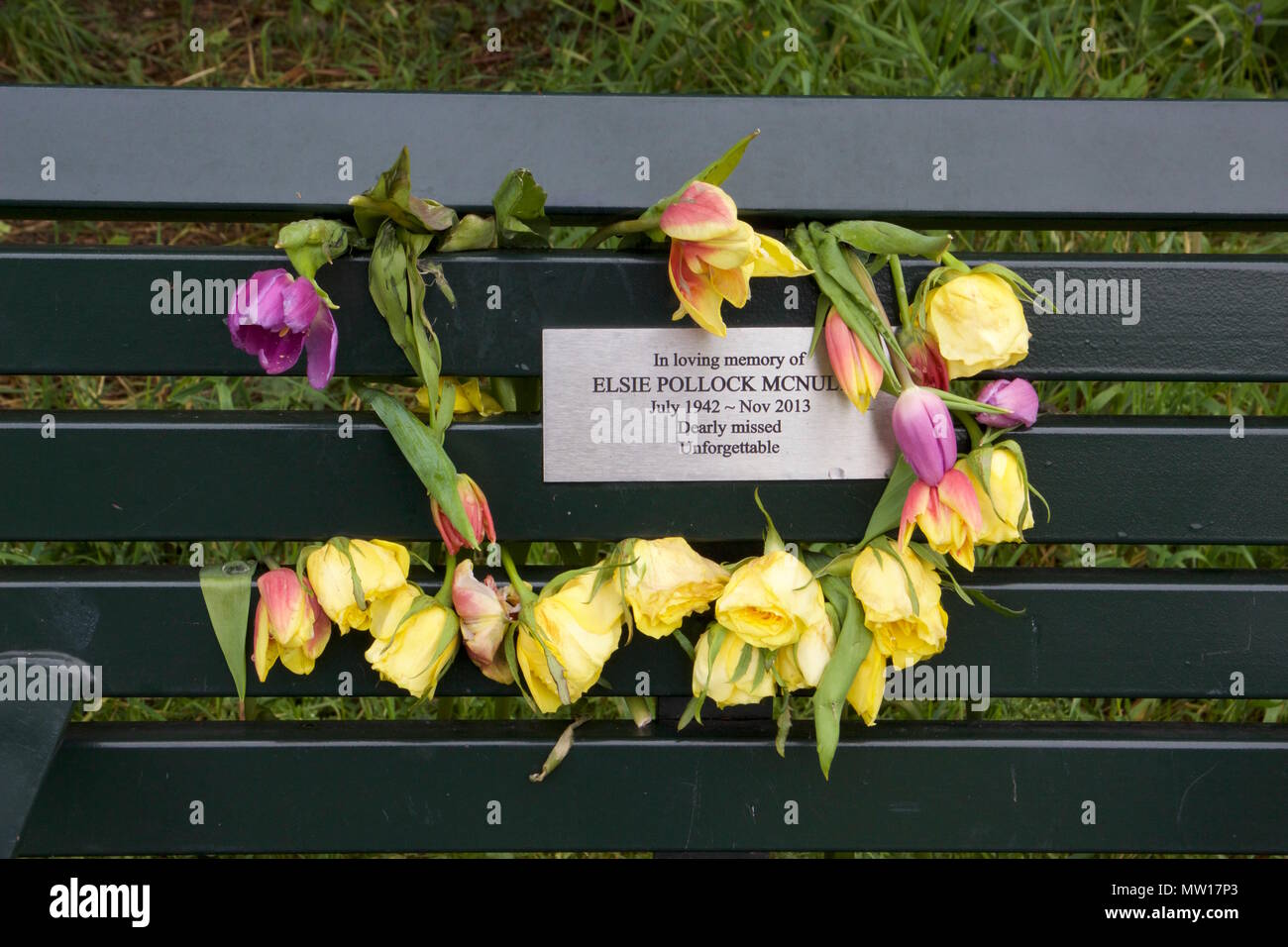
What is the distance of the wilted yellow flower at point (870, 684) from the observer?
4.21 feet

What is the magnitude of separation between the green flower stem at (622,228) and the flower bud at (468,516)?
307 millimetres

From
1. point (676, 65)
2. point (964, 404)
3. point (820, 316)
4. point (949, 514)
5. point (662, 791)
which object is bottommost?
point (662, 791)

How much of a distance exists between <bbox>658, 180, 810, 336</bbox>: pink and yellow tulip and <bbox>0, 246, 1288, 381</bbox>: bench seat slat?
8 cm

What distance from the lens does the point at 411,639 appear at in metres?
1.27

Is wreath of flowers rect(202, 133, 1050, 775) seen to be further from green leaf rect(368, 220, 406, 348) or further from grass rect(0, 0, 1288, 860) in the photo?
grass rect(0, 0, 1288, 860)

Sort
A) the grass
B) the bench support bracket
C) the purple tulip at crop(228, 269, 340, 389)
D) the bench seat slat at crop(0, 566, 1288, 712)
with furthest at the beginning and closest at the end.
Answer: the grass, the bench seat slat at crop(0, 566, 1288, 712), the bench support bracket, the purple tulip at crop(228, 269, 340, 389)

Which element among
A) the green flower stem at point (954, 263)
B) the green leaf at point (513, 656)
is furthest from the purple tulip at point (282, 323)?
the green flower stem at point (954, 263)

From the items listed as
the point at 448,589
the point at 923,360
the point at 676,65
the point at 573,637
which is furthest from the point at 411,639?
the point at 676,65

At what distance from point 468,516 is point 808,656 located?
1.28 feet

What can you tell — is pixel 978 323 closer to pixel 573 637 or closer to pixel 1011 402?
pixel 1011 402

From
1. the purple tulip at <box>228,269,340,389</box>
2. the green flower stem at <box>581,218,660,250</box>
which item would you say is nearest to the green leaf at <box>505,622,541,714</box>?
the purple tulip at <box>228,269,340,389</box>

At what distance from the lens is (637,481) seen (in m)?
1.34

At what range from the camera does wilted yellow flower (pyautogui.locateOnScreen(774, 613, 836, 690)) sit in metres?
1.25
